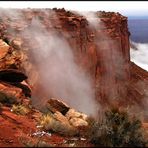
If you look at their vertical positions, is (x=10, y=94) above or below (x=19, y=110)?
above

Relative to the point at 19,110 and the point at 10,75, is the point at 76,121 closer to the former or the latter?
the point at 19,110

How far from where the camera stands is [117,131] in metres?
10.4

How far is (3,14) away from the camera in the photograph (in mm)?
27781

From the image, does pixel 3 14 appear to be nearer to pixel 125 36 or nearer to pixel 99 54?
pixel 99 54

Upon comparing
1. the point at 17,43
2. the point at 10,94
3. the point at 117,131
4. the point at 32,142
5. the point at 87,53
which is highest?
the point at 87,53

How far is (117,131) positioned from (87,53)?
957 inches

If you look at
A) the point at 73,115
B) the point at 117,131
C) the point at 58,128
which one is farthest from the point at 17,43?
the point at 117,131

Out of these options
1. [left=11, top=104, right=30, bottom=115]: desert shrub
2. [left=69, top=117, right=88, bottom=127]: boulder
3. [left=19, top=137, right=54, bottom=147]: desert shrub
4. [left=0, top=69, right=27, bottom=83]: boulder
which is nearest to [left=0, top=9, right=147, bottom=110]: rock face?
[left=0, top=69, right=27, bottom=83]: boulder

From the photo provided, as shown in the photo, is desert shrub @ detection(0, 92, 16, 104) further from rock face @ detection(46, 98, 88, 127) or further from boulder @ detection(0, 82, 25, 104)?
rock face @ detection(46, 98, 88, 127)

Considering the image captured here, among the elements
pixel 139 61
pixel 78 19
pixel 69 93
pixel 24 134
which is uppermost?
pixel 139 61

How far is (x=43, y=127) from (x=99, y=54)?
25269mm

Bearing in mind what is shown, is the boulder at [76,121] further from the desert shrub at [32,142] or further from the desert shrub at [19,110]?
the desert shrub at [32,142]

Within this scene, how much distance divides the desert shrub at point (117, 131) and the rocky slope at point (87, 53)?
5156 mm

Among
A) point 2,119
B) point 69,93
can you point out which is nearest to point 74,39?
point 69,93
